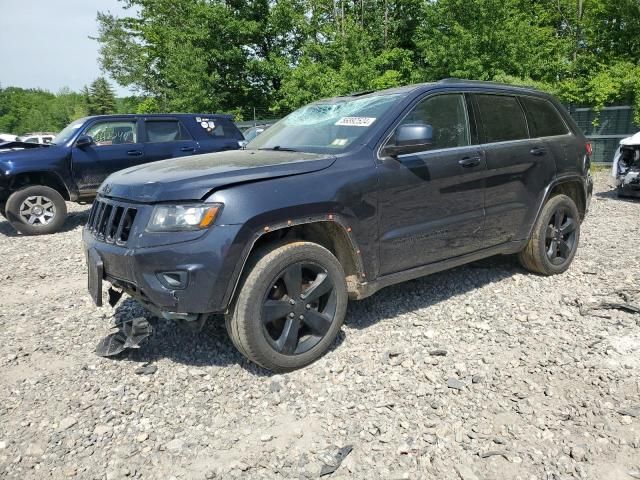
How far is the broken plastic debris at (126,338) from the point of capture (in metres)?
3.16

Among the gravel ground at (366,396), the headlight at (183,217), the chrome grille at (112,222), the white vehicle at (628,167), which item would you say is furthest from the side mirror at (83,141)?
the white vehicle at (628,167)

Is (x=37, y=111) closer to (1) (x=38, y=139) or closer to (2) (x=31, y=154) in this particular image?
(1) (x=38, y=139)

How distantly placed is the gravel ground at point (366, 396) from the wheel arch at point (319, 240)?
57 cm

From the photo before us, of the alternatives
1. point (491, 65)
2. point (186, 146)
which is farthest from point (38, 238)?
point (491, 65)

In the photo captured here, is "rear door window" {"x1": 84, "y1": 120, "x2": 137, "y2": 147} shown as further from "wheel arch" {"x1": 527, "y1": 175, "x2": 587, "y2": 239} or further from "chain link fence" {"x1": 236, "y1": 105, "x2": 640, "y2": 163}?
"chain link fence" {"x1": 236, "y1": 105, "x2": 640, "y2": 163}

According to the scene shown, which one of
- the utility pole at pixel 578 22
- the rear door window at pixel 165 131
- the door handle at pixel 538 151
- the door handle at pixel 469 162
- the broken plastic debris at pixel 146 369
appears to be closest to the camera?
the broken plastic debris at pixel 146 369

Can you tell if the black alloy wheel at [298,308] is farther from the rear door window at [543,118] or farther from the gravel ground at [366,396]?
the rear door window at [543,118]

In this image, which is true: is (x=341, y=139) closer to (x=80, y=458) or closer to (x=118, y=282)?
(x=118, y=282)

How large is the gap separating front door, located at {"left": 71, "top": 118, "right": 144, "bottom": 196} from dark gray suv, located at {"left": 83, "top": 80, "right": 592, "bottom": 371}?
4.77 m

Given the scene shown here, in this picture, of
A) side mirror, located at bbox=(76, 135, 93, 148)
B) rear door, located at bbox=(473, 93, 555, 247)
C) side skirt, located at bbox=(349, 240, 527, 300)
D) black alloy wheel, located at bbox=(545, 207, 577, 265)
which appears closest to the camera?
side skirt, located at bbox=(349, 240, 527, 300)

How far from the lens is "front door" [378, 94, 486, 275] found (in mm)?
3348

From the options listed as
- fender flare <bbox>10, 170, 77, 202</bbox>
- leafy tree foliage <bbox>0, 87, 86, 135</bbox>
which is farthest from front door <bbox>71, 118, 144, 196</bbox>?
leafy tree foliage <bbox>0, 87, 86, 135</bbox>

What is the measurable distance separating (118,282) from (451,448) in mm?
2126

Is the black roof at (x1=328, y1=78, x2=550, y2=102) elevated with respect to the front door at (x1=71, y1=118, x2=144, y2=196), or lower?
elevated
